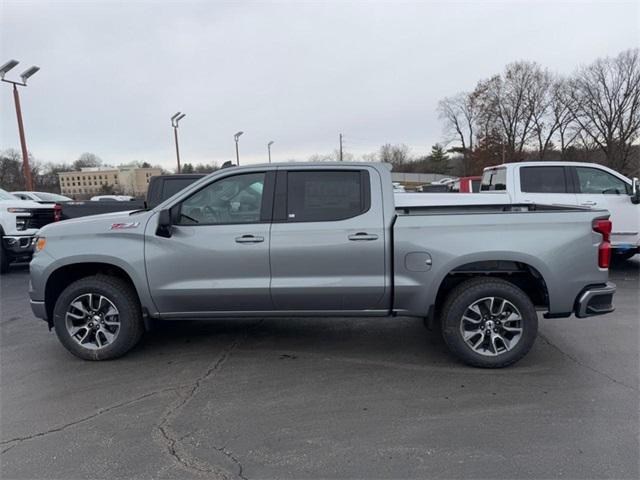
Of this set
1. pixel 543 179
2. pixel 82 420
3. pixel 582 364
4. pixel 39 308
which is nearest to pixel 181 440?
pixel 82 420

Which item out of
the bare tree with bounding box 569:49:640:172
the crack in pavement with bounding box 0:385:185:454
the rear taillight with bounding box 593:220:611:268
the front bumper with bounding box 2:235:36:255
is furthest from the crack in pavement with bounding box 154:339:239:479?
the bare tree with bounding box 569:49:640:172

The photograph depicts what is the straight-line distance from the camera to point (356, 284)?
13.0 ft

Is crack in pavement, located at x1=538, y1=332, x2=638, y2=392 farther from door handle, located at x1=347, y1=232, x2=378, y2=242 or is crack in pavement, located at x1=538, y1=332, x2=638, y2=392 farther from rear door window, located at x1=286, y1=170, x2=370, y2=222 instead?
Result: rear door window, located at x1=286, y1=170, x2=370, y2=222

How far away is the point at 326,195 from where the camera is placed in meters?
4.10

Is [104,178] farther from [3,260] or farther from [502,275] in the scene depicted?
[502,275]

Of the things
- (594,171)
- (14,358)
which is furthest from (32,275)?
(594,171)

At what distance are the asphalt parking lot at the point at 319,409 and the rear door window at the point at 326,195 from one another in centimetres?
146

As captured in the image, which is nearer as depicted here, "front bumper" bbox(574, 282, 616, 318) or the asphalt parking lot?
the asphalt parking lot

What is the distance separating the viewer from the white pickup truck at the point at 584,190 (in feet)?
25.6

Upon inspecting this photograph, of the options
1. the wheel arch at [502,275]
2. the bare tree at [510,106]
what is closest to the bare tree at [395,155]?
the bare tree at [510,106]

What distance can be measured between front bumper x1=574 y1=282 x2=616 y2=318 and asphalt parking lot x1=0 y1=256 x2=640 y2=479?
55 centimetres

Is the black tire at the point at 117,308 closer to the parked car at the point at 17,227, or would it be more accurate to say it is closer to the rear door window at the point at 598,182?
the parked car at the point at 17,227

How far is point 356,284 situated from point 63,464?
8.37 feet

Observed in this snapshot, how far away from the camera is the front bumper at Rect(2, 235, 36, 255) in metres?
8.77
